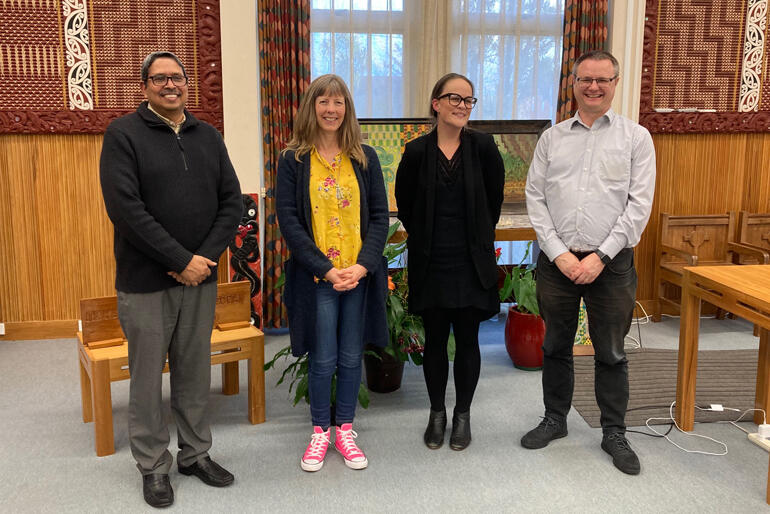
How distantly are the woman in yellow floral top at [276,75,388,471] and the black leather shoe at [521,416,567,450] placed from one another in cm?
71

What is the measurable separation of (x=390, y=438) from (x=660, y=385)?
1496 mm

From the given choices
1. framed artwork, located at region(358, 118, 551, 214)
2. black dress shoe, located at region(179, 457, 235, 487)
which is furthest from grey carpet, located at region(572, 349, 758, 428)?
black dress shoe, located at region(179, 457, 235, 487)

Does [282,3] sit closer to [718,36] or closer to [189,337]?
[189,337]

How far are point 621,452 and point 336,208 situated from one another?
58.2 inches

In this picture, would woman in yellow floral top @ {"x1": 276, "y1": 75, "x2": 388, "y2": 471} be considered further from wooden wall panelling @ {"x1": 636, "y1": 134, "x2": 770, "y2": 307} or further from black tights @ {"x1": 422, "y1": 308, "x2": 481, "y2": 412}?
wooden wall panelling @ {"x1": 636, "y1": 134, "x2": 770, "y2": 307}

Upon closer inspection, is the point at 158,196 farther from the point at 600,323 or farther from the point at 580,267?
the point at 600,323

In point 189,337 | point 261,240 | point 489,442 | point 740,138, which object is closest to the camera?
point 189,337

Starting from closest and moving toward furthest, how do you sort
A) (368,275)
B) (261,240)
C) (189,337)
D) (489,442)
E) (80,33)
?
(189,337) → (368,275) → (489,442) → (80,33) → (261,240)

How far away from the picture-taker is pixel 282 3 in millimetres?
4164

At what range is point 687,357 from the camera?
113 inches

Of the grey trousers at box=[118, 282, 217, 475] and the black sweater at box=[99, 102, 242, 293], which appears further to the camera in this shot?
the grey trousers at box=[118, 282, 217, 475]

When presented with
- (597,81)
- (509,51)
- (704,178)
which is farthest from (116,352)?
(704,178)

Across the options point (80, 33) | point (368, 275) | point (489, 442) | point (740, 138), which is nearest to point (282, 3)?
point (80, 33)

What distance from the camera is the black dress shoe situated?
2451 mm
